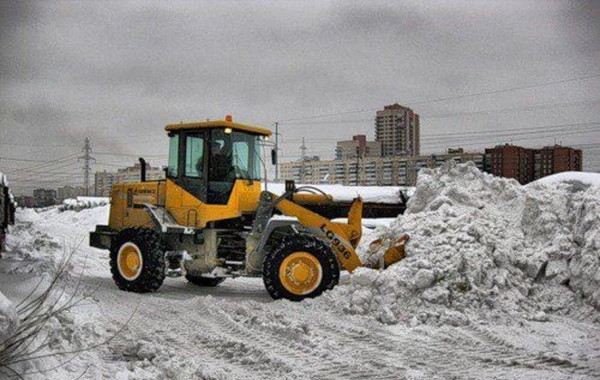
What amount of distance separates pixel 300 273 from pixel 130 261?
11.2 feet

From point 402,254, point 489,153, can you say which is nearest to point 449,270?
point 402,254

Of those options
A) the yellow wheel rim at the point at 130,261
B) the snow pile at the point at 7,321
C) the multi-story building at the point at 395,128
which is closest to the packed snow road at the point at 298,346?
the snow pile at the point at 7,321

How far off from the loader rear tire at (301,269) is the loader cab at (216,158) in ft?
5.94

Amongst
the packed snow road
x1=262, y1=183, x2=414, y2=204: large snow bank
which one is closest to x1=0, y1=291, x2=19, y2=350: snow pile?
the packed snow road

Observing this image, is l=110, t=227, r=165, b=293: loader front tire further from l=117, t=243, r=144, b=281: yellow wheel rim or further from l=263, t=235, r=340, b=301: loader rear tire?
l=263, t=235, r=340, b=301: loader rear tire

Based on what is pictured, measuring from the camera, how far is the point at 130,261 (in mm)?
10180

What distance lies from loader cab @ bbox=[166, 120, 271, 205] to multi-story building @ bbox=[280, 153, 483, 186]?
144 ft

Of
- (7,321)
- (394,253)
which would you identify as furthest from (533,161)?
(7,321)

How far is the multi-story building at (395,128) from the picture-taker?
77.3 meters

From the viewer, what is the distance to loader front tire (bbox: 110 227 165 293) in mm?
9852

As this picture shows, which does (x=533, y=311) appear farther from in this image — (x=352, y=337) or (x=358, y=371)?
(x=358, y=371)

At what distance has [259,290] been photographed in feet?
35.7

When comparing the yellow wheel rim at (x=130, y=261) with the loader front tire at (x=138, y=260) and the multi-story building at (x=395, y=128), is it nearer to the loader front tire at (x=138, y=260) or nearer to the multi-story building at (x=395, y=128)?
the loader front tire at (x=138, y=260)

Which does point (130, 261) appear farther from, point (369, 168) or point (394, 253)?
point (369, 168)
